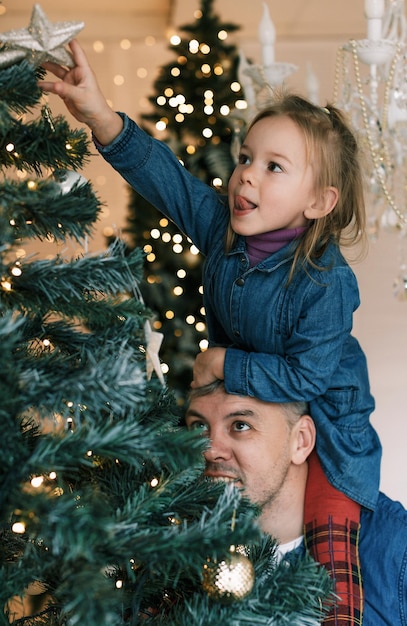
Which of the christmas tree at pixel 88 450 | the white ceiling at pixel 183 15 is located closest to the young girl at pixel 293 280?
the christmas tree at pixel 88 450

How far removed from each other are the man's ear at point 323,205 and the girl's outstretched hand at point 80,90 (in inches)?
16.9

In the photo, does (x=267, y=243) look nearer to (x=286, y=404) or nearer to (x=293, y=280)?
(x=293, y=280)

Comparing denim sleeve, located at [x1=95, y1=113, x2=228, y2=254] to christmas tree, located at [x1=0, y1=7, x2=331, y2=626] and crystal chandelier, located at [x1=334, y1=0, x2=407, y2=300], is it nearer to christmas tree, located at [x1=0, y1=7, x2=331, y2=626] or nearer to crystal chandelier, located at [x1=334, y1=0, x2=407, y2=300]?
christmas tree, located at [x1=0, y1=7, x2=331, y2=626]

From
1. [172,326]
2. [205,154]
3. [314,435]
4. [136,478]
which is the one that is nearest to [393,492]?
[172,326]

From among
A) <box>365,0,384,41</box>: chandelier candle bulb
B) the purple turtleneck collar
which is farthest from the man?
<box>365,0,384,41</box>: chandelier candle bulb

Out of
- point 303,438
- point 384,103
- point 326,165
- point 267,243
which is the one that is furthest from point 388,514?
point 384,103

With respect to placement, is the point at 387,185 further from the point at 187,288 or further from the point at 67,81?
the point at 67,81

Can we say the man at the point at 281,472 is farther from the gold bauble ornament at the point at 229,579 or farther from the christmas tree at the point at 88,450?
the gold bauble ornament at the point at 229,579

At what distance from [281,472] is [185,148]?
6.15 ft

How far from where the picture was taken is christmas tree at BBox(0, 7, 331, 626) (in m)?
0.83

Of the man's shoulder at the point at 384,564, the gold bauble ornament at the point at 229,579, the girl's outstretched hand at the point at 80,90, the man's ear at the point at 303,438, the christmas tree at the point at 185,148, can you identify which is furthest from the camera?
the christmas tree at the point at 185,148

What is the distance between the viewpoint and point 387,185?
8.74 ft

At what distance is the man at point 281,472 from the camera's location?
1558 millimetres

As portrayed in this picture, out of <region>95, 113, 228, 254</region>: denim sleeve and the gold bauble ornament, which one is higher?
<region>95, 113, 228, 254</region>: denim sleeve
